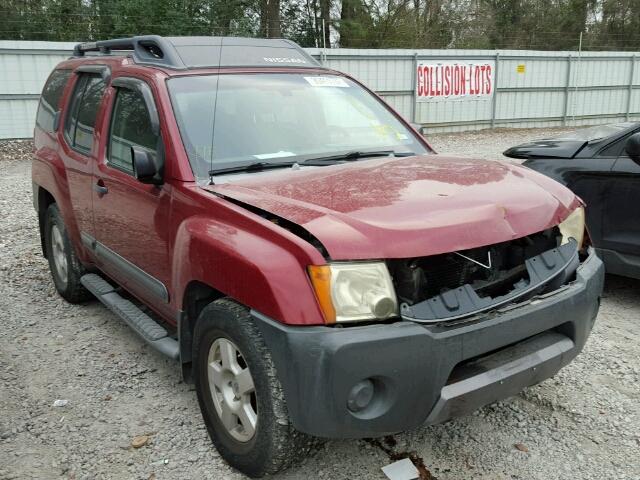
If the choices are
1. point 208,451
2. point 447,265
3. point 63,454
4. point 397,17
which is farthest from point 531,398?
point 397,17

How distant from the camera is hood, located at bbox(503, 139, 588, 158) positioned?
533cm

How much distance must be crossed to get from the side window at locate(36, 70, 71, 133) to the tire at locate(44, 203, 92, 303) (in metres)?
0.69

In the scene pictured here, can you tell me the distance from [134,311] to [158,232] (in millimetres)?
816

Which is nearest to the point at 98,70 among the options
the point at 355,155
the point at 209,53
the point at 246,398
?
the point at 209,53

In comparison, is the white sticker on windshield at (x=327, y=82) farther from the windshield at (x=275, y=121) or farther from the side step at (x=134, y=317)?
the side step at (x=134, y=317)

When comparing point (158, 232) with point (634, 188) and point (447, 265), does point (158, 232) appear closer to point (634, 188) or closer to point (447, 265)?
point (447, 265)

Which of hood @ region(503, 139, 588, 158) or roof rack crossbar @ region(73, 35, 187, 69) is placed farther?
hood @ region(503, 139, 588, 158)

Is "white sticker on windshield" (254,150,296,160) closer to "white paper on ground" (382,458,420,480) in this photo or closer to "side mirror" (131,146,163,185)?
"side mirror" (131,146,163,185)

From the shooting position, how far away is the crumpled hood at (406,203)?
2473 mm

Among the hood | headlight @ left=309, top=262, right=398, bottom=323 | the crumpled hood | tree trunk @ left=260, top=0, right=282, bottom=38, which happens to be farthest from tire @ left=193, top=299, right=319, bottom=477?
tree trunk @ left=260, top=0, right=282, bottom=38

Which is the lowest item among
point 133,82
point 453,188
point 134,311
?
point 134,311

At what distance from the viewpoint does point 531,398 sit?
3.55 meters

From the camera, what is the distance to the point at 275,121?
3.72m

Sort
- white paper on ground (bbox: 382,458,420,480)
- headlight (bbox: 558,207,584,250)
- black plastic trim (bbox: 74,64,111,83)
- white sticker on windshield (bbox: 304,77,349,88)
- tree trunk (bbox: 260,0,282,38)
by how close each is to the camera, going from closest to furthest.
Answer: white paper on ground (bbox: 382,458,420,480), headlight (bbox: 558,207,584,250), white sticker on windshield (bbox: 304,77,349,88), black plastic trim (bbox: 74,64,111,83), tree trunk (bbox: 260,0,282,38)
